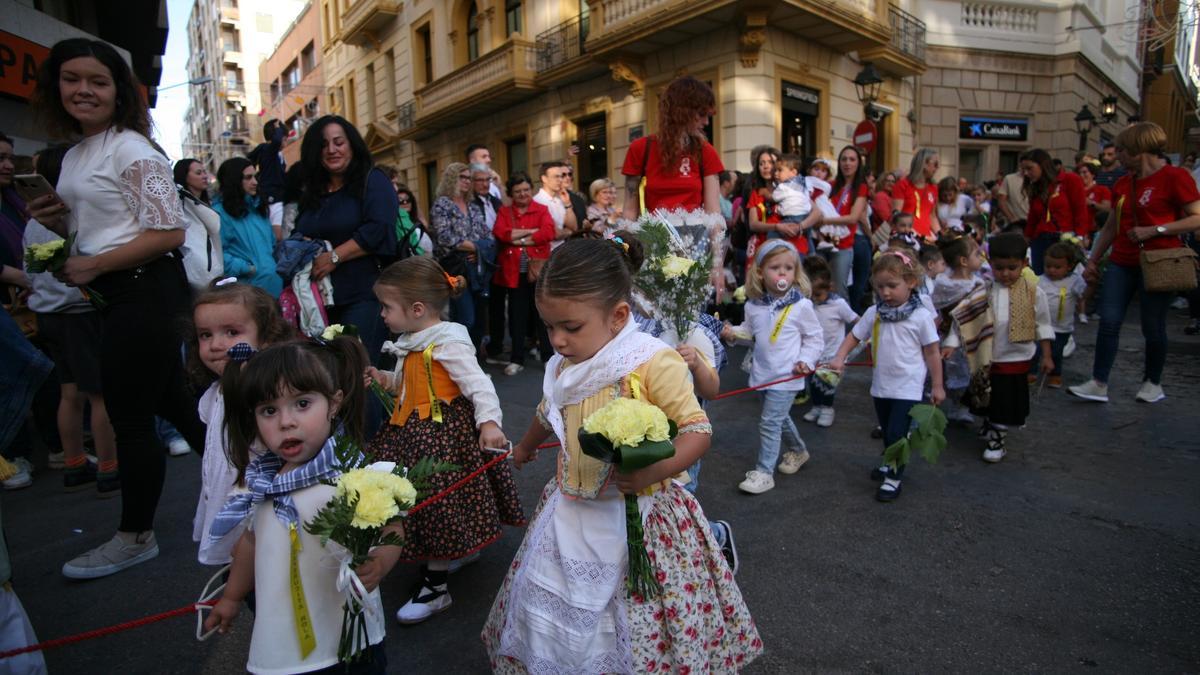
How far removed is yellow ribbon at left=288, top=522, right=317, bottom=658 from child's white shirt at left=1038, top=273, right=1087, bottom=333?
6.49 metres

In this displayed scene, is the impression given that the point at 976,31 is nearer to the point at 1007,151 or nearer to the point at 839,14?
the point at 1007,151

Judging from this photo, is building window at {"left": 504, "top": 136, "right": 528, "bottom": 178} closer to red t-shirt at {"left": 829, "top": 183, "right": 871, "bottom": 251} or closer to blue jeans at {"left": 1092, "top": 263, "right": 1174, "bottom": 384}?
red t-shirt at {"left": 829, "top": 183, "right": 871, "bottom": 251}

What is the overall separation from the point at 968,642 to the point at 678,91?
3.30 metres

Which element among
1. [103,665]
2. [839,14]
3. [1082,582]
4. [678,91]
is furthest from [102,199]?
[839,14]

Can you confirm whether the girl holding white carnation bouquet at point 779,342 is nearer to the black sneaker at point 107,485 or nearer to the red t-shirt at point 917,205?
the black sneaker at point 107,485

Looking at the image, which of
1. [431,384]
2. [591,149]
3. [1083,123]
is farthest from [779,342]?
[1083,123]

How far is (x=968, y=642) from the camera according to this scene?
251 centimetres

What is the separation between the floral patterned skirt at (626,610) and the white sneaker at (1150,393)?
5247 mm

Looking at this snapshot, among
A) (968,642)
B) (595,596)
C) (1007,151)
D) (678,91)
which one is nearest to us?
(595,596)

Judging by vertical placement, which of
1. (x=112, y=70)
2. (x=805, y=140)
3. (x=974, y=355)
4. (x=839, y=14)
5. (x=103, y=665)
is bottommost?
(x=103, y=665)

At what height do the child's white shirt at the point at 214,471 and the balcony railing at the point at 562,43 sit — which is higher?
the balcony railing at the point at 562,43

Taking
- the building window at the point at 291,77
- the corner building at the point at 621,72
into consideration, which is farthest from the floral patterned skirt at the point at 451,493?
the building window at the point at 291,77

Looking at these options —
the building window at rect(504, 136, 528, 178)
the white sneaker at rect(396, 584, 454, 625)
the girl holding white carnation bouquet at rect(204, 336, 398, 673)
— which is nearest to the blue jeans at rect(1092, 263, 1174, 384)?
the white sneaker at rect(396, 584, 454, 625)

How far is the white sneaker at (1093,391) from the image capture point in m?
5.54
